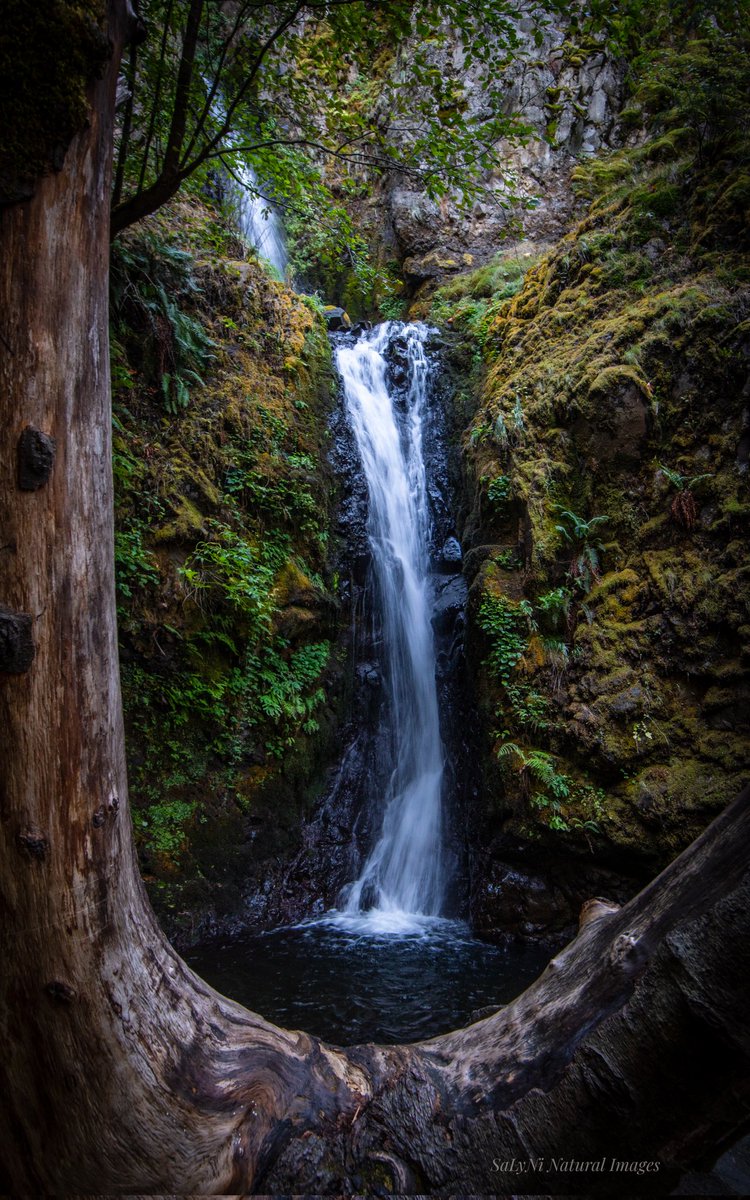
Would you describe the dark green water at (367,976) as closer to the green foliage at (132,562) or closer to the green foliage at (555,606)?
the green foliage at (555,606)

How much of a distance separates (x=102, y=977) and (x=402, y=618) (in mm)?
6404

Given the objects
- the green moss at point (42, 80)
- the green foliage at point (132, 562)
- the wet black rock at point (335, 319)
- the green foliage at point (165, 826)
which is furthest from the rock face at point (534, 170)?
the green moss at point (42, 80)

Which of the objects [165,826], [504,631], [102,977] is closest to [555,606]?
[504,631]

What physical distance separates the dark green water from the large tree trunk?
256cm

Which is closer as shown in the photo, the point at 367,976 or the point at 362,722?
the point at 367,976

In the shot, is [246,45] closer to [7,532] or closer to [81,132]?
[81,132]

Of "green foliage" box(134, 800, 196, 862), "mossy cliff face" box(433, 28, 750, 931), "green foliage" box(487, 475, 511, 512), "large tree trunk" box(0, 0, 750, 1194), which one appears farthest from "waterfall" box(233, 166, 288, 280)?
"large tree trunk" box(0, 0, 750, 1194)

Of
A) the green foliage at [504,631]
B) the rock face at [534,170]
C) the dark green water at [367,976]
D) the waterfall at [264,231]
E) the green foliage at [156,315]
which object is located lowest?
the dark green water at [367,976]

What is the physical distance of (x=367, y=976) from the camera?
4.46 m

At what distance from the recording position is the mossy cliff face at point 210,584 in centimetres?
509

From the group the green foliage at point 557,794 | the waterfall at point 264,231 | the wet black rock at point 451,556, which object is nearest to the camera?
the green foliage at point 557,794

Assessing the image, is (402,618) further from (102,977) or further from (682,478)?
(102,977)

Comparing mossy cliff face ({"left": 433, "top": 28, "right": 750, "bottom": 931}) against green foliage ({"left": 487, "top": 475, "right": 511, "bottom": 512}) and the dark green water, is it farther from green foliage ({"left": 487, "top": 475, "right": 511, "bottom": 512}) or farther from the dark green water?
the dark green water

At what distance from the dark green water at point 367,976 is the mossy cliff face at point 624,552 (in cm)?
61
